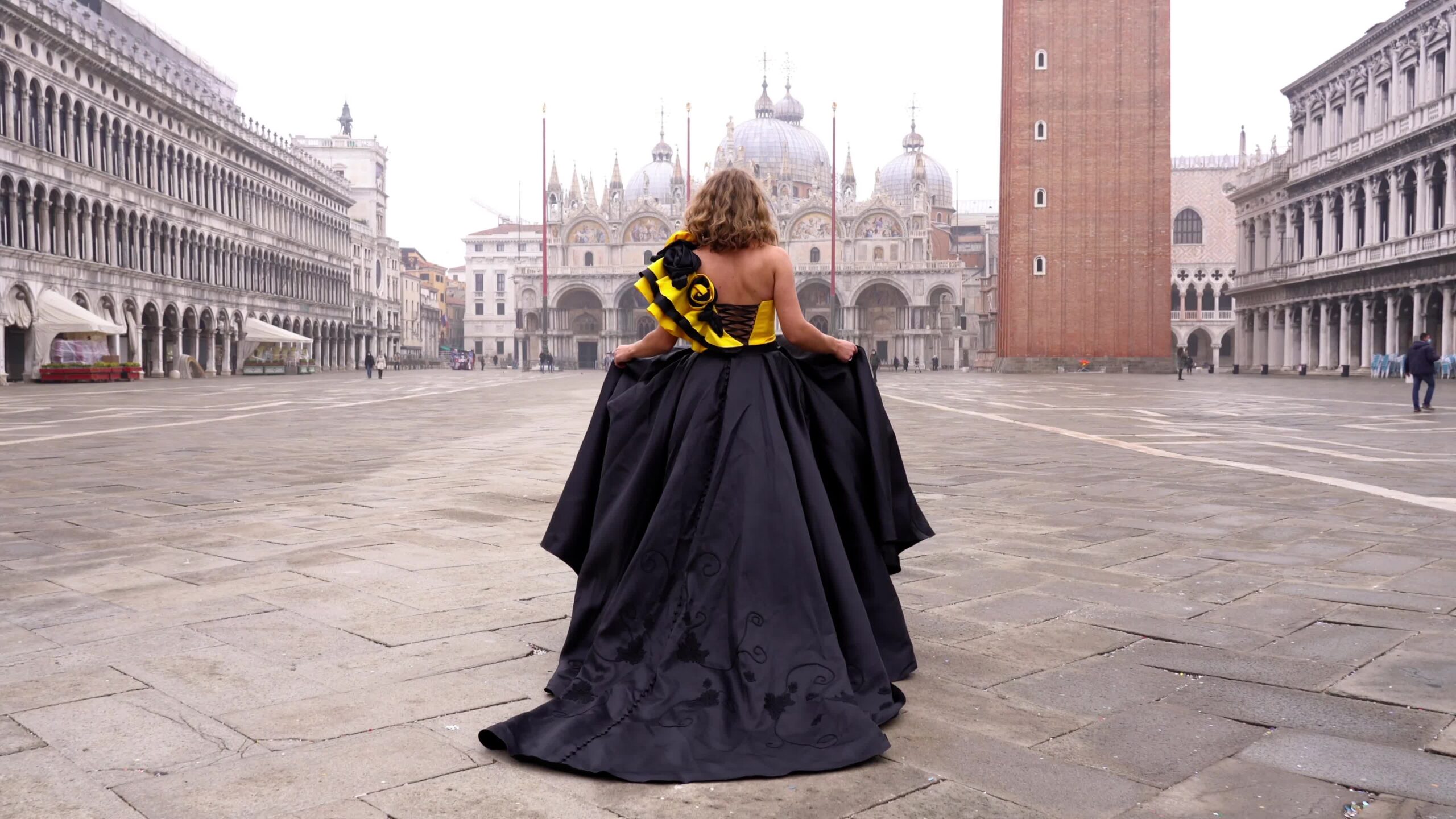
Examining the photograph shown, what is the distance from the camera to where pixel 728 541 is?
111 inches

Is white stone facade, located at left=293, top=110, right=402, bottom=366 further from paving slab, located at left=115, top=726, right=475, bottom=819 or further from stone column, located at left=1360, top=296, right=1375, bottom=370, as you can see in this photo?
paving slab, located at left=115, top=726, right=475, bottom=819

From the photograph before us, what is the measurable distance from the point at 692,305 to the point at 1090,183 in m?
44.1

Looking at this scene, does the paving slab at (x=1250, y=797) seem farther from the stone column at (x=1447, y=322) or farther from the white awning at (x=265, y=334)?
the white awning at (x=265, y=334)

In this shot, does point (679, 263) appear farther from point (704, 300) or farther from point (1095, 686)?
point (1095, 686)

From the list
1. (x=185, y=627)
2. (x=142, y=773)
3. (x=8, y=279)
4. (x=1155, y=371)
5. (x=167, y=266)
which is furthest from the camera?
(x=1155, y=371)

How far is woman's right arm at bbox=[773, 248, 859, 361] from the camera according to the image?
10.2 feet

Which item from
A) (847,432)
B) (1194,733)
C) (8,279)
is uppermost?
(8,279)

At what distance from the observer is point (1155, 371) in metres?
43.2

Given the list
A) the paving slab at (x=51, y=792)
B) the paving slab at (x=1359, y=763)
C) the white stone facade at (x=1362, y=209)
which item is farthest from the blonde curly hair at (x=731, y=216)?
the white stone facade at (x=1362, y=209)

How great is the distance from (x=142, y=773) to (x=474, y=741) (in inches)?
26.9

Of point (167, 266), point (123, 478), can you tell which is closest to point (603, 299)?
point (167, 266)

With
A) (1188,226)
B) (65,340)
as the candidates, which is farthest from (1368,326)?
(65,340)

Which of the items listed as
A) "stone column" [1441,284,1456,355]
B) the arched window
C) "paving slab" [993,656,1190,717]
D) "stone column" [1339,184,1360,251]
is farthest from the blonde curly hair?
the arched window

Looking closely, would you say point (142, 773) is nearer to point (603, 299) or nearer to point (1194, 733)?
point (1194, 733)
